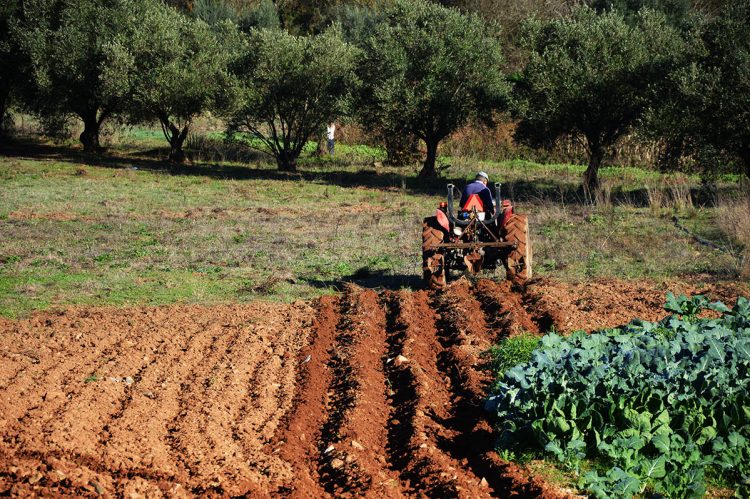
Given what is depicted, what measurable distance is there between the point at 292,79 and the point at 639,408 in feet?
83.6

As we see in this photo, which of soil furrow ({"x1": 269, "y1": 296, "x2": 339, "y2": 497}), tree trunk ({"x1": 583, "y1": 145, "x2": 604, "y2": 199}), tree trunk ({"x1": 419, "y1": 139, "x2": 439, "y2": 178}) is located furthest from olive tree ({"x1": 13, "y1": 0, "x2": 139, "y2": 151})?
soil furrow ({"x1": 269, "y1": 296, "x2": 339, "y2": 497})

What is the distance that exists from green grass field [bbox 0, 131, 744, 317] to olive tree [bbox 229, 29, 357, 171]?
7.00 feet

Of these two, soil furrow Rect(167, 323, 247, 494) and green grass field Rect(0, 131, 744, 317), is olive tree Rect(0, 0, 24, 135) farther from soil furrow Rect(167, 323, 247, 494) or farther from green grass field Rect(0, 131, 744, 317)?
soil furrow Rect(167, 323, 247, 494)

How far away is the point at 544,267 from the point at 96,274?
294 inches

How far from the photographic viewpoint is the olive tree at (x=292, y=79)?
31016 mm

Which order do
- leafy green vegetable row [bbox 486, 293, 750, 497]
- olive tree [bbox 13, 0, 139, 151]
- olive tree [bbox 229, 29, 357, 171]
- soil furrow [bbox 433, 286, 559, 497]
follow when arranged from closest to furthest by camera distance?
soil furrow [bbox 433, 286, 559, 497] < leafy green vegetable row [bbox 486, 293, 750, 497] < olive tree [bbox 229, 29, 357, 171] < olive tree [bbox 13, 0, 139, 151]

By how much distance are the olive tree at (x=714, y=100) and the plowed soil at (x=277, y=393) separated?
37.8 ft

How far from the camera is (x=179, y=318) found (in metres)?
11.8

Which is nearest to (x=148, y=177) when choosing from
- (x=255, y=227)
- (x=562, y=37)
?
(x=255, y=227)

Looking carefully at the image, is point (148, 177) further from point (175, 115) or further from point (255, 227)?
point (255, 227)

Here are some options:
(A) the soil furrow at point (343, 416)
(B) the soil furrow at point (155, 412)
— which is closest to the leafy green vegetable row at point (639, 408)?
(A) the soil furrow at point (343, 416)

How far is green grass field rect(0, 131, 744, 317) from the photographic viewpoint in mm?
14328

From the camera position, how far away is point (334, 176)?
31.2 m

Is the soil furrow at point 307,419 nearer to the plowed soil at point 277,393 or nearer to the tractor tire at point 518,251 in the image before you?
the plowed soil at point 277,393
